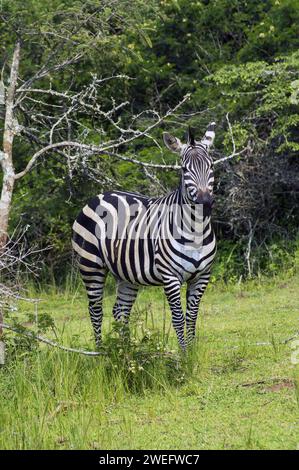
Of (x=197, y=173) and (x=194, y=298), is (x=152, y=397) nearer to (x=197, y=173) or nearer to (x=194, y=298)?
(x=194, y=298)

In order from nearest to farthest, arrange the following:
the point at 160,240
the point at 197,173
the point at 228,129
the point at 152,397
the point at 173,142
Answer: the point at 152,397 → the point at 197,173 → the point at 173,142 → the point at 160,240 → the point at 228,129

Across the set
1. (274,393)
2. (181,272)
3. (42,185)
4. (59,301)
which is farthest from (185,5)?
(274,393)

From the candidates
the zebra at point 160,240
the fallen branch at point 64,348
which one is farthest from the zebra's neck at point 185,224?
the fallen branch at point 64,348

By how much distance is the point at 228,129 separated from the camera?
12805 mm

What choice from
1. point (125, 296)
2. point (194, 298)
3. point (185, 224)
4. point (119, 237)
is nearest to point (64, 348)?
point (194, 298)

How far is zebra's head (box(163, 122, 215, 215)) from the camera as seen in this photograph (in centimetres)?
754

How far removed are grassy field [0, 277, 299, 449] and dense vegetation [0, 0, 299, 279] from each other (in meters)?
4.25

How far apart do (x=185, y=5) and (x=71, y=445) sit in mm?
10210

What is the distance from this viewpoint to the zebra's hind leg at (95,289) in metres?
8.78

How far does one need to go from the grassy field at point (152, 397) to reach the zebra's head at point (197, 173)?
1207 millimetres

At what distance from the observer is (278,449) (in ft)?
17.7

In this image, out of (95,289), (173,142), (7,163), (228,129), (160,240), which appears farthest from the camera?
(228,129)

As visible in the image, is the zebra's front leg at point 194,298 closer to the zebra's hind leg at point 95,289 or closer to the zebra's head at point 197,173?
the zebra's head at point 197,173

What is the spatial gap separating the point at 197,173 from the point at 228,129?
536 cm
